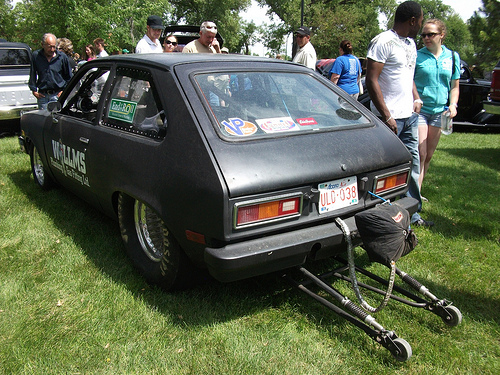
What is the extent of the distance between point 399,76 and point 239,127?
211 cm

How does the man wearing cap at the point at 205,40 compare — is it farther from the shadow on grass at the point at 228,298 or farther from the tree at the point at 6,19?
the tree at the point at 6,19

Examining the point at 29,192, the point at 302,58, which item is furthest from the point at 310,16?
the point at 29,192

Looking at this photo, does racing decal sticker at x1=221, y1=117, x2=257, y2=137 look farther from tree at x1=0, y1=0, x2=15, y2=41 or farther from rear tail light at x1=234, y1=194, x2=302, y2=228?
tree at x1=0, y1=0, x2=15, y2=41

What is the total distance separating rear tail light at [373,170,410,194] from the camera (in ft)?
9.46

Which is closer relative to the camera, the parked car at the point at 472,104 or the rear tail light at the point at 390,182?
the rear tail light at the point at 390,182

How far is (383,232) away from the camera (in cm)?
234

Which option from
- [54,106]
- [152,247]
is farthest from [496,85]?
[54,106]

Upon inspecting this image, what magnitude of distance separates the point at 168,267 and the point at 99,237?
1.34 meters

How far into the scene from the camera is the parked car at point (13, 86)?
8727 mm

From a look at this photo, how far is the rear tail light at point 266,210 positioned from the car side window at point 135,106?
799 mm

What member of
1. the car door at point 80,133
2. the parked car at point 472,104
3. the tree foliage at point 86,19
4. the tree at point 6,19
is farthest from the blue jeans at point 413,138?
the tree at point 6,19

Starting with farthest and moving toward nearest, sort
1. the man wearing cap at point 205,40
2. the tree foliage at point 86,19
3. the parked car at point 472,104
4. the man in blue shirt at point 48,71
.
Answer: the tree foliage at point 86,19 < the parked car at point 472,104 < the man in blue shirt at point 48,71 < the man wearing cap at point 205,40

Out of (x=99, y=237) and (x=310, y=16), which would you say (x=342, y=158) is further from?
(x=310, y=16)

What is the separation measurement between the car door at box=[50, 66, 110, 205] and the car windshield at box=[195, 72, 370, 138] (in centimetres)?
118
